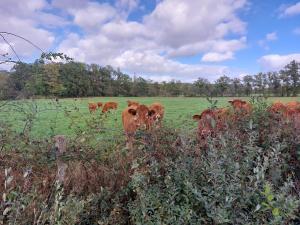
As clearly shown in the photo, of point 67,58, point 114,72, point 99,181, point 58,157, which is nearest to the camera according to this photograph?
point 99,181

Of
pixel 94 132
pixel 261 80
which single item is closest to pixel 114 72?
pixel 261 80

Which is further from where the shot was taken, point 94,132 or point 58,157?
point 94,132

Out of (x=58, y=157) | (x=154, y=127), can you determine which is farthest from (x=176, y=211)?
(x=58, y=157)

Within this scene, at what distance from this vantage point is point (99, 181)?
13.4 feet

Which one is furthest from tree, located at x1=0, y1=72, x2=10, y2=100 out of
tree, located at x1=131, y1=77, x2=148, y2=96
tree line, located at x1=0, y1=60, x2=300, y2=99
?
tree, located at x1=131, y1=77, x2=148, y2=96

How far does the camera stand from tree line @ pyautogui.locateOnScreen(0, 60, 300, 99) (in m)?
5.29

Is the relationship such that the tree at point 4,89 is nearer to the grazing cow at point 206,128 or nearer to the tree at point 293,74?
the grazing cow at point 206,128

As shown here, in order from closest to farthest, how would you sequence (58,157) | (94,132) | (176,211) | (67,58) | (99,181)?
(176,211) → (99,181) → (58,157) → (67,58) → (94,132)

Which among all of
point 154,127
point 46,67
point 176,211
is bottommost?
point 176,211

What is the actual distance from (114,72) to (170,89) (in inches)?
536

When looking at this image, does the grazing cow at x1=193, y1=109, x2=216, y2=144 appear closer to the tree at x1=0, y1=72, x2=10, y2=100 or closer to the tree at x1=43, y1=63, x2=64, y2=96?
the tree at x1=43, y1=63, x2=64, y2=96

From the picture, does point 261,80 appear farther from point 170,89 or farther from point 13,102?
point 13,102

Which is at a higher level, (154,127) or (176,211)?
(154,127)

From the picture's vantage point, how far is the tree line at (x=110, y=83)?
5293mm
